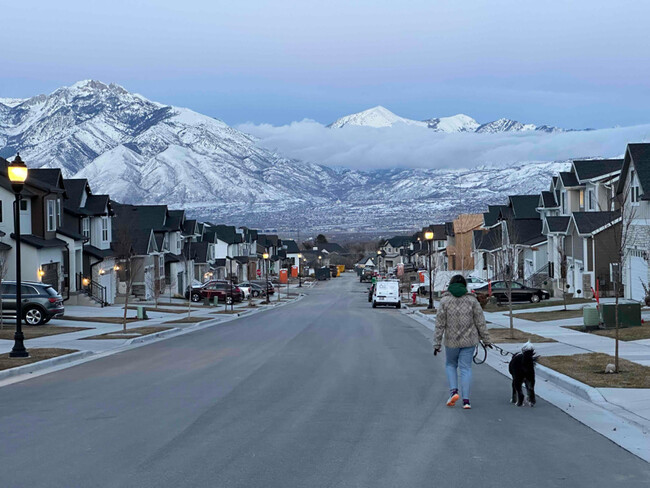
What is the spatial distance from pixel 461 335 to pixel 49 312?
24.0 meters

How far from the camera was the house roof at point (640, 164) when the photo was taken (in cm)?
3829

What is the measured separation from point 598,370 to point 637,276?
83.9ft

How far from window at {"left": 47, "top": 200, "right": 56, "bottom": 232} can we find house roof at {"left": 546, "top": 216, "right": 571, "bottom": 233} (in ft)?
99.3

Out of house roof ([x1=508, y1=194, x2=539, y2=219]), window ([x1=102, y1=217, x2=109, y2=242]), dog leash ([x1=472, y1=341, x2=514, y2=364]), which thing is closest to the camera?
dog leash ([x1=472, y1=341, x2=514, y2=364])

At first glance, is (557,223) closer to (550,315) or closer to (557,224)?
(557,224)

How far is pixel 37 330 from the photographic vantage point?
30250mm

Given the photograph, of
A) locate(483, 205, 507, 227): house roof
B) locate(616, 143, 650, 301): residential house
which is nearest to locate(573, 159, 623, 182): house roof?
locate(616, 143, 650, 301): residential house

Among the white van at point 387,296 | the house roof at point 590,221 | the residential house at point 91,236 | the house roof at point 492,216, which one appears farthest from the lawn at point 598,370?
the house roof at point 492,216

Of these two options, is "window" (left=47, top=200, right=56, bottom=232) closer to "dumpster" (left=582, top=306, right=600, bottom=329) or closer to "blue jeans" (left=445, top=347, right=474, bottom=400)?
"dumpster" (left=582, top=306, right=600, bottom=329)

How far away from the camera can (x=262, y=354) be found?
71.1 feet

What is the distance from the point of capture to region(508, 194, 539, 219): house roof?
225ft

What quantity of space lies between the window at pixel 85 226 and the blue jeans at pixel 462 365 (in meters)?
43.6

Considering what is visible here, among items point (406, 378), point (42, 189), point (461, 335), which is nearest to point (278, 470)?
→ point (461, 335)

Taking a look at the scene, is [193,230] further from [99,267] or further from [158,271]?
[99,267]
